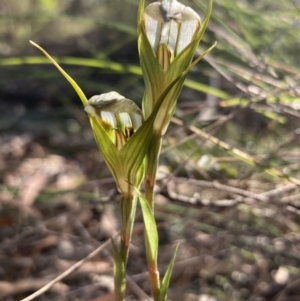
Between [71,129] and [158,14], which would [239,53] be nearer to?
[158,14]

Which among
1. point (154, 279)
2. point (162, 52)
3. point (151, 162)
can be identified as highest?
point (162, 52)

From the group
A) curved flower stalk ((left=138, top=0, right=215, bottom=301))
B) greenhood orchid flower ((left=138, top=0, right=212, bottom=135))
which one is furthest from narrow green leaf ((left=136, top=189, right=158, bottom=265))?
greenhood orchid flower ((left=138, top=0, right=212, bottom=135))

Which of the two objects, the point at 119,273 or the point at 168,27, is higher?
the point at 168,27

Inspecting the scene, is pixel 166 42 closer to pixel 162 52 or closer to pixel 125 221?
pixel 162 52

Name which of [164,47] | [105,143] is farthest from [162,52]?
[105,143]

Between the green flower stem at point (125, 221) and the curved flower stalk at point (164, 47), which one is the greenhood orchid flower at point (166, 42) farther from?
the green flower stem at point (125, 221)

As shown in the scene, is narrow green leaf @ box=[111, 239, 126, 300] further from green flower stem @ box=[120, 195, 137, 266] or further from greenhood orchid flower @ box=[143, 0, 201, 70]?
greenhood orchid flower @ box=[143, 0, 201, 70]

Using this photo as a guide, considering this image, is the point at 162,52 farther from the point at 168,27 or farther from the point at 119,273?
the point at 119,273
